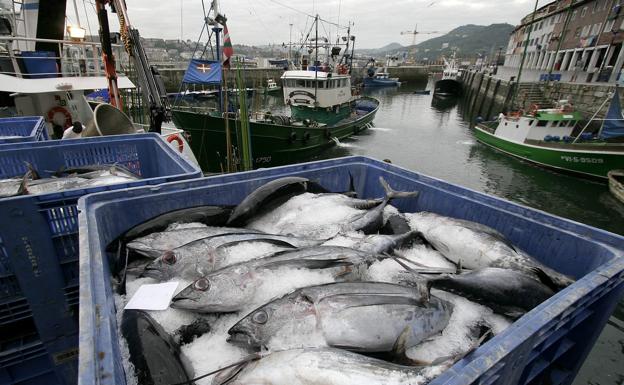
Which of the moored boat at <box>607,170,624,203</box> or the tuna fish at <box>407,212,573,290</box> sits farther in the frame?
the moored boat at <box>607,170,624,203</box>

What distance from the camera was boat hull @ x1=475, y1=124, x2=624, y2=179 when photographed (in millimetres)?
13648

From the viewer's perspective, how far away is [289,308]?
166cm

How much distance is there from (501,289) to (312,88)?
722 inches

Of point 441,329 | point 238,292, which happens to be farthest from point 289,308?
point 441,329

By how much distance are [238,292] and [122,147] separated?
3.01 m

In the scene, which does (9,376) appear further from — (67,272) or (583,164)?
(583,164)

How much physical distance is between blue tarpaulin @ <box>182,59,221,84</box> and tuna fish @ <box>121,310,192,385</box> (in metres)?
11.0

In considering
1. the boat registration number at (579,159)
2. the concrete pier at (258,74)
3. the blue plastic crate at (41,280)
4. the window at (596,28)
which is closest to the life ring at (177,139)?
the blue plastic crate at (41,280)

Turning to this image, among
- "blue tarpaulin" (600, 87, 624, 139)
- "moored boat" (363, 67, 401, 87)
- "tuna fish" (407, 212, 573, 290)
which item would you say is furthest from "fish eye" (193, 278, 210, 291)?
"moored boat" (363, 67, 401, 87)

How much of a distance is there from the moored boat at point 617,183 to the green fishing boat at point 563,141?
1.54 ft

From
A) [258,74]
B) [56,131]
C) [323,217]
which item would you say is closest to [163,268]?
[323,217]

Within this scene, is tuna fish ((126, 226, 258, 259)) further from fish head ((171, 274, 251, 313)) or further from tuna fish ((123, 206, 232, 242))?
fish head ((171, 274, 251, 313))

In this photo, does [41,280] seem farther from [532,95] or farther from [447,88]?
[447,88]

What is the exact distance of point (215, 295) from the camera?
1.78 metres
